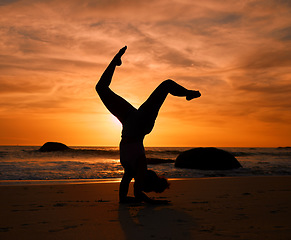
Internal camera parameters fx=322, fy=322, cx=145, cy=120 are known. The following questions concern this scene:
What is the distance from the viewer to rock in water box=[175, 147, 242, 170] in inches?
637

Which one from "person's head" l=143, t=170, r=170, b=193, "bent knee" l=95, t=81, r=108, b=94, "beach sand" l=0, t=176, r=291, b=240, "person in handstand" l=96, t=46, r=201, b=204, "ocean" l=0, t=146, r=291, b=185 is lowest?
"ocean" l=0, t=146, r=291, b=185

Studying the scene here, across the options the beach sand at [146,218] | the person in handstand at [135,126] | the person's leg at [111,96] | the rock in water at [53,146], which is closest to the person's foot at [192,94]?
the person in handstand at [135,126]

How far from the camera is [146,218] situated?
403 centimetres

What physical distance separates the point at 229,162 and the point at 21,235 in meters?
14.5

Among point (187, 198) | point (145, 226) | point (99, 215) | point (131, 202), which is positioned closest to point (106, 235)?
point (145, 226)

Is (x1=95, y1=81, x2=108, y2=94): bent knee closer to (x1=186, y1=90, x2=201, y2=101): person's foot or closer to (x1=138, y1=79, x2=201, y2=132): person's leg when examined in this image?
(x1=138, y1=79, x2=201, y2=132): person's leg

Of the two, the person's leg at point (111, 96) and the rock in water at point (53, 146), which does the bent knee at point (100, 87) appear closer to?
the person's leg at point (111, 96)

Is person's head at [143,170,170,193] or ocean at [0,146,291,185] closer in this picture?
person's head at [143,170,170,193]

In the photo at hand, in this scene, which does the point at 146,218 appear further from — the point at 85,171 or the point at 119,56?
the point at 85,171

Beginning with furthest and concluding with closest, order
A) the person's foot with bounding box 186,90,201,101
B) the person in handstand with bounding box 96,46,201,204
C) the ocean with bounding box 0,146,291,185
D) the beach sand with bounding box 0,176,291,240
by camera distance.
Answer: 1. the ocean with bounding box 0,146,291,185
2. the person in handstand with bounding box 96,46,201,204
3. the person's foot with bounding box 186,90,201,101
4. the beach sand with bounding box 0,176,291,240

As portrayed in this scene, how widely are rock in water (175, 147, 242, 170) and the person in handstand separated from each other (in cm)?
1118

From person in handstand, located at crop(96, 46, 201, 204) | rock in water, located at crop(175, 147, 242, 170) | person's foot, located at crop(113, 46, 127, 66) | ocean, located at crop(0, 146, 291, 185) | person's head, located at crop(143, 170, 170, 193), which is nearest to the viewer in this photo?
person in handstand, located at crop(96, 46, 201, 204)

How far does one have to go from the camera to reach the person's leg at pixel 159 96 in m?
4.85

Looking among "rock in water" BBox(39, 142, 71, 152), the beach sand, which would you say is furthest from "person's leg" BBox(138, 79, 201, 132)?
"rock in water" BBox(39, 142, 71, 152)
